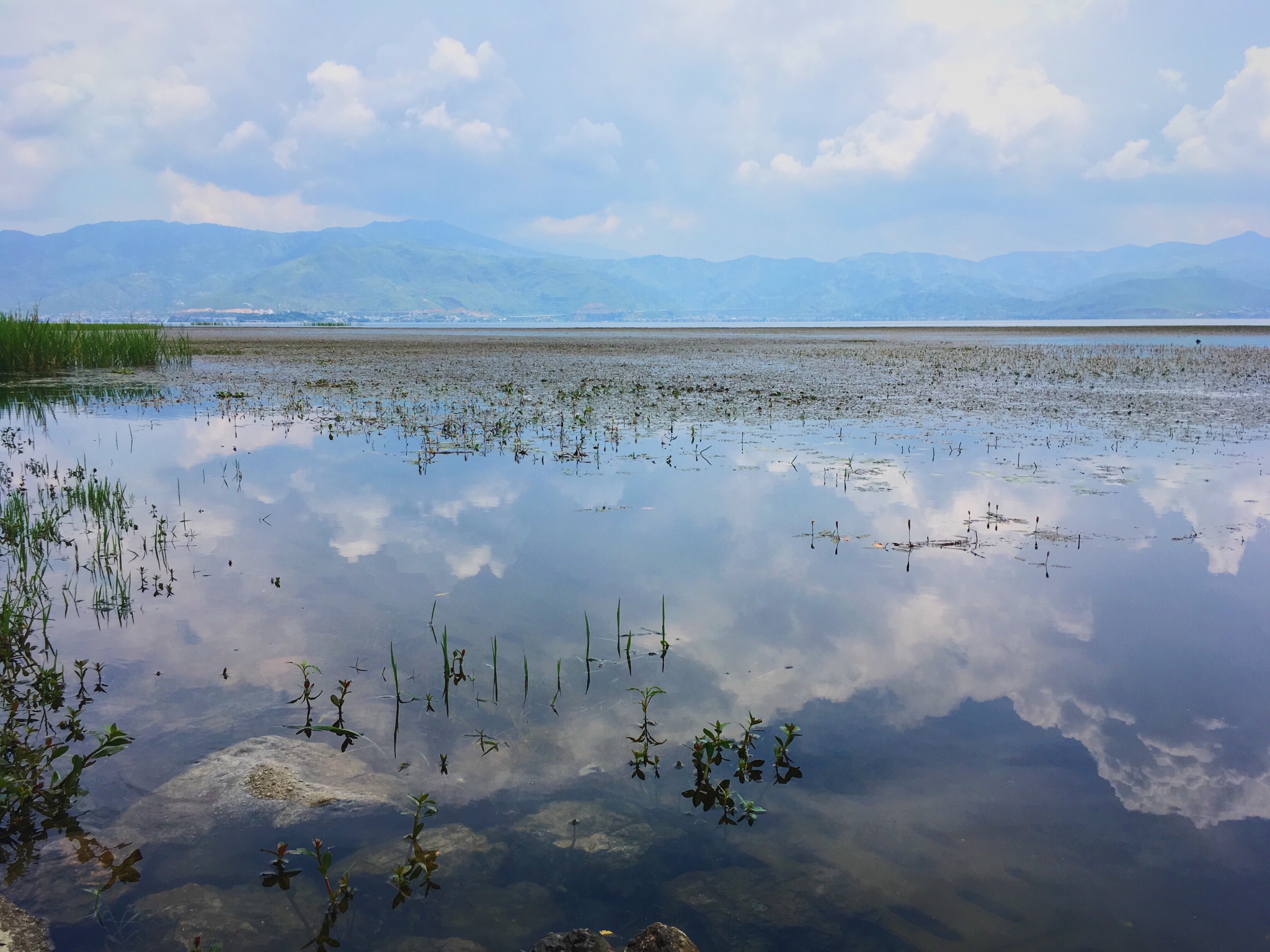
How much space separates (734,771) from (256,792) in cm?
256

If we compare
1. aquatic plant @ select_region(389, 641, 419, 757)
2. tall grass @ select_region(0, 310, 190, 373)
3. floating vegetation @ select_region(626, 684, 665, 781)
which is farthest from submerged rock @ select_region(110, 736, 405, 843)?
tall grass @ select_region(0, 310, 190, 373)

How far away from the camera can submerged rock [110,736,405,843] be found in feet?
12.2

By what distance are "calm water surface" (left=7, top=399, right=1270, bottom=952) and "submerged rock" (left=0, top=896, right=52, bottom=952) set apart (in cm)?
7

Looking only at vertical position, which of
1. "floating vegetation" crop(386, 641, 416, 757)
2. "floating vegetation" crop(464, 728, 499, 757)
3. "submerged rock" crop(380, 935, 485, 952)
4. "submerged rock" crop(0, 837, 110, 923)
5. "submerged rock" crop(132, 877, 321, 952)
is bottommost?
"submerged rock" crop(380, 935, 485, 952)

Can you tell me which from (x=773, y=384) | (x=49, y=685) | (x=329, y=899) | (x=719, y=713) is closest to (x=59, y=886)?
(x=329, y=899)

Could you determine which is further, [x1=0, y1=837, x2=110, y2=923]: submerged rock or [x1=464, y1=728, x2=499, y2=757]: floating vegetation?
[x1=464, y1=728, x2=499, y2=757]: floating vegetation

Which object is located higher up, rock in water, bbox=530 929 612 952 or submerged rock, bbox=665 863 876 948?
rock in water, bbox=530 929 612 952

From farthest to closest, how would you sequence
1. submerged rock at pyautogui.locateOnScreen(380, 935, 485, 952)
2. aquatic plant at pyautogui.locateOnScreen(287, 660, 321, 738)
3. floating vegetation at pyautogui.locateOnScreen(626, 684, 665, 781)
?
aquatic plant at pyautogui.locateOnScreen(287, 660, 321, 738) → floating vegetation at pyautogui.locateOnScreen(626, 684, 665, 781) → submerged rock at pyautogui.locateOnScreen(380, 935, 485, 952)

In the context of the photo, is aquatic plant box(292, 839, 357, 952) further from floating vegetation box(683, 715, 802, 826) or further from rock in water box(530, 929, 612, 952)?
floating vegetation box(683, 715, 802, 826)

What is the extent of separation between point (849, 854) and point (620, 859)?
1076mm

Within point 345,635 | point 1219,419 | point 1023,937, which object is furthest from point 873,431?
point 1023,937

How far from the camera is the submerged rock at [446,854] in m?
3.41

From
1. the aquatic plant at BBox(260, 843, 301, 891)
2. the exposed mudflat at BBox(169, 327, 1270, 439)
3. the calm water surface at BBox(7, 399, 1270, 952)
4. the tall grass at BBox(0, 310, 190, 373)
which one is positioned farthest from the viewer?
the tall grass at BBox(0, 310, 190, 373)

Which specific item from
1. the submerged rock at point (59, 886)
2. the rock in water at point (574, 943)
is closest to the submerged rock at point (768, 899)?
the rock in water at point (574, 943)
